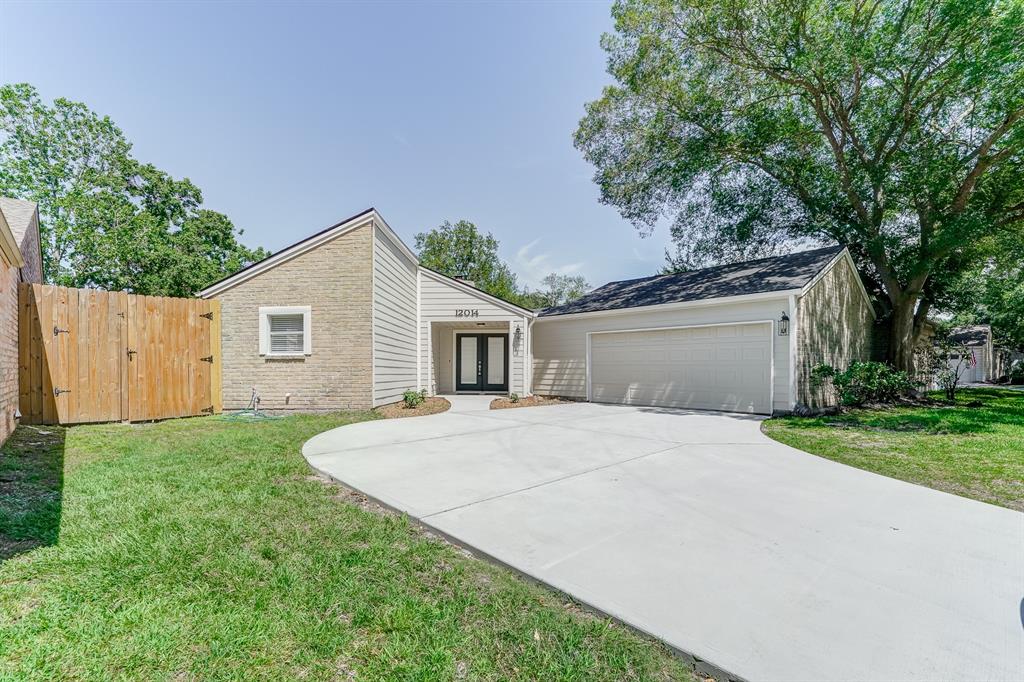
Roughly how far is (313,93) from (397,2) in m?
3.47

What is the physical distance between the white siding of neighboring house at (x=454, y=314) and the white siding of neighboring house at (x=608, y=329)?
1562 mm

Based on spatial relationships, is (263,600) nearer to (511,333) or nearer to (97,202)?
(511,333)

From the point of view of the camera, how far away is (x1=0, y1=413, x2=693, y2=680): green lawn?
168cm

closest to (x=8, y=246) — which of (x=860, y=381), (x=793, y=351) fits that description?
(x=793, y=351)

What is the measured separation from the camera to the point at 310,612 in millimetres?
1994

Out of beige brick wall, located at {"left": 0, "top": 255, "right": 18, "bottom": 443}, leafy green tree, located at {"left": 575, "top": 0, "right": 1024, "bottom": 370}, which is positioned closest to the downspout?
leafy green tree, located at {"left": 575, "top": 0, "right": 1024, "bottom": 370}

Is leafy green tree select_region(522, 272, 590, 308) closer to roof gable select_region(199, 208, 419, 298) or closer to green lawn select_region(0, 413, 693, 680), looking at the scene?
roof gable select_region(199, 208, 419, 298)

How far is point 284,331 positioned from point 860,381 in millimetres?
12983

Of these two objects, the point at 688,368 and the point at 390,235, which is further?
the point at 688,368

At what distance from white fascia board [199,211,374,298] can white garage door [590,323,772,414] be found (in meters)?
6.99

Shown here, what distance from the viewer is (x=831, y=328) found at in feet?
35.4

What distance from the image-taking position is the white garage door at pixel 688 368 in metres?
9.61

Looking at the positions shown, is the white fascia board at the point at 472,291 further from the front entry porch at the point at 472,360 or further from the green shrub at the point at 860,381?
the green shrub at the point at 860,381

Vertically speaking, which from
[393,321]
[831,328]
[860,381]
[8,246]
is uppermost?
[8,246]
